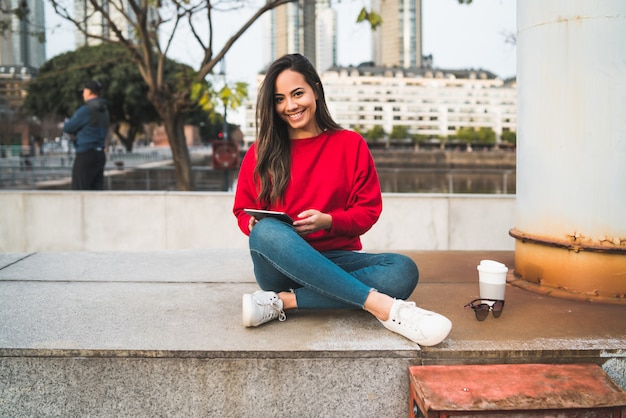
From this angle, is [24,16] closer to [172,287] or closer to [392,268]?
[172,287]

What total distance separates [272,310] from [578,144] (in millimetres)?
1769

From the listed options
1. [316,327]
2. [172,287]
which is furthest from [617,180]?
[172,287]

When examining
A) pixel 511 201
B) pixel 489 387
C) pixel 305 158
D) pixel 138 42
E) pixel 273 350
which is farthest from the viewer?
pixel 138 42

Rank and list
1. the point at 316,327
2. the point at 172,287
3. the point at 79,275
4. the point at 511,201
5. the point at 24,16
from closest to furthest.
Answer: the point at 316,327 < the point at 172,287 < the point at 79,275 < the point at 511,201 < the point at 24,16

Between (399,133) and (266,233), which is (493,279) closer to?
(266,233)

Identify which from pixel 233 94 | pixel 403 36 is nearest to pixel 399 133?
pixel 403 36

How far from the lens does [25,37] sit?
Result: 34.3 feet

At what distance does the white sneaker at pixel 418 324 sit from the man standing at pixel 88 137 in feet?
18.5

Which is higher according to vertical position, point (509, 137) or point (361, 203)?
point (509, 137)

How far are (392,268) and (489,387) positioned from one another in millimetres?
722

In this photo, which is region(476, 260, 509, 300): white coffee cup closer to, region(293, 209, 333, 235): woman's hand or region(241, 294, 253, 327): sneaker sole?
region(293, 209, 333, 235): woman's hand

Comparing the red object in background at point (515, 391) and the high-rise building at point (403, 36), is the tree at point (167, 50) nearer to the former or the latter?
the red object in background at point (515, 391)

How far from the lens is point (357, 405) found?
2176 mm

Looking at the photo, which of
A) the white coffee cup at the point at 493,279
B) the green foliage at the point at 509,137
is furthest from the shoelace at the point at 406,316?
the green foliage at the point at 509,137
